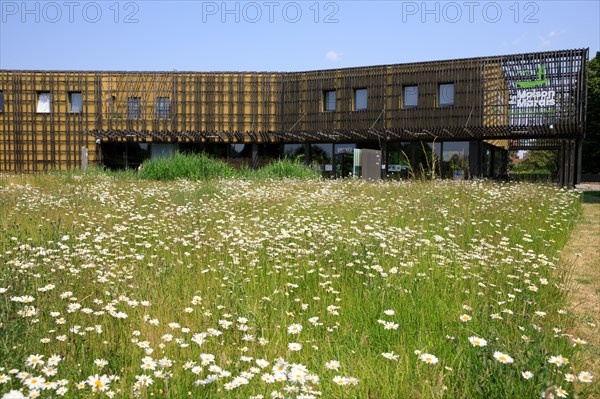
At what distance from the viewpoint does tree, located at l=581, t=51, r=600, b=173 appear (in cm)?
3819

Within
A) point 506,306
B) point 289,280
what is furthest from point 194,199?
point 506,306

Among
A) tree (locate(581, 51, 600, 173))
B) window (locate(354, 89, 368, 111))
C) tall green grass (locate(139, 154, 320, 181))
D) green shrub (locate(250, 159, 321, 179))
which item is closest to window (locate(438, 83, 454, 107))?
window (locate(354, 89, 368, 111))

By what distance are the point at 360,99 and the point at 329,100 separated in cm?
189

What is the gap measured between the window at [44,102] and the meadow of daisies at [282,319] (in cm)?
2873

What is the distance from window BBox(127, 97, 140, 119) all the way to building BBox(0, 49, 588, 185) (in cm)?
6

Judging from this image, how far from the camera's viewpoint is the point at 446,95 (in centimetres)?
2686

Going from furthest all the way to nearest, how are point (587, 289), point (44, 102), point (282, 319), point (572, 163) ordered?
point (44, 102), point (572, 163), point (587, 289), point (282, 319)

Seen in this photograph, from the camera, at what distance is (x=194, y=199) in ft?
32.1

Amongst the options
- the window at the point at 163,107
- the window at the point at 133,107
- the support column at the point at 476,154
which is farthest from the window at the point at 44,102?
the support column at the point at 476,154

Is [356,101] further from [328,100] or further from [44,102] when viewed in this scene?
[44,102]

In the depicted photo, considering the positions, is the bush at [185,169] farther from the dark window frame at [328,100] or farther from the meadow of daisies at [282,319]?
the meadow of daisies at [282,319]

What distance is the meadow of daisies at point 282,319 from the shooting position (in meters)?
2.53

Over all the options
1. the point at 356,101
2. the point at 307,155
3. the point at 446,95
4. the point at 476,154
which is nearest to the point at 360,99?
the point at 356,101

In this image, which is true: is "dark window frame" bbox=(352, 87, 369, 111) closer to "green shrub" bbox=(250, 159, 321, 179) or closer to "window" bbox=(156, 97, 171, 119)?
"green shrub" bbox=(250, 159, 321, 179)
